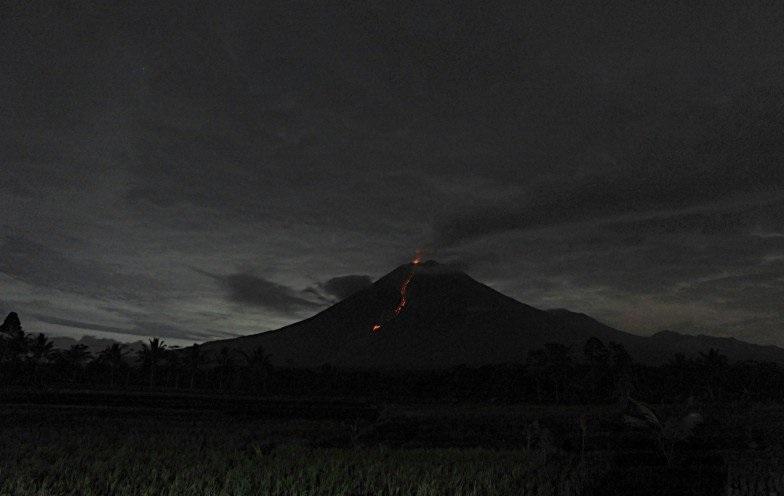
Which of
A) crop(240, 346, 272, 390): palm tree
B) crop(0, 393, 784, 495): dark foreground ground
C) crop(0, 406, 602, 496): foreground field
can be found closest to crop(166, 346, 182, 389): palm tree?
crop(240, 346, 272, 390): palm tree

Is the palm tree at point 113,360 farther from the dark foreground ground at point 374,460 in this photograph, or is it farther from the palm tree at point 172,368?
the dark foreground ground at point 374,460

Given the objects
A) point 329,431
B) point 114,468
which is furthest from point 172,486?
point 329,431

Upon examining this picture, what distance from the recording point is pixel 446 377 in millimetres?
116438

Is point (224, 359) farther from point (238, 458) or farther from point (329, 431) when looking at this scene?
point (238, 458)

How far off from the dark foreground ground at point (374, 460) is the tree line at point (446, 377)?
4920cm

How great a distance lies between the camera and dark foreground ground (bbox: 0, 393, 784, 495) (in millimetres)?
19031

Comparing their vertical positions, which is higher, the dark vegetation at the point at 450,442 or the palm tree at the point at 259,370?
the palm tree at the point at 259,370

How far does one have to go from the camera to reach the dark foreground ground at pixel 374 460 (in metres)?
19.0

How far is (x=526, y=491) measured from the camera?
69.7 feet

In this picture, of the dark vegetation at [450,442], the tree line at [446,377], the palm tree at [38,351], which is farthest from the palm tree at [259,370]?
the palm tree at [38,351]

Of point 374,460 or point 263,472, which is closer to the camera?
point 263,472

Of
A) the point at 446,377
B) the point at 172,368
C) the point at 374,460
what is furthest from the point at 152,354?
the point at 374,460

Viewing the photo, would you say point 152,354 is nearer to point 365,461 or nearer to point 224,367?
point 224,367

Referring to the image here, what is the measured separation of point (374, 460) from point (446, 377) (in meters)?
92.9
